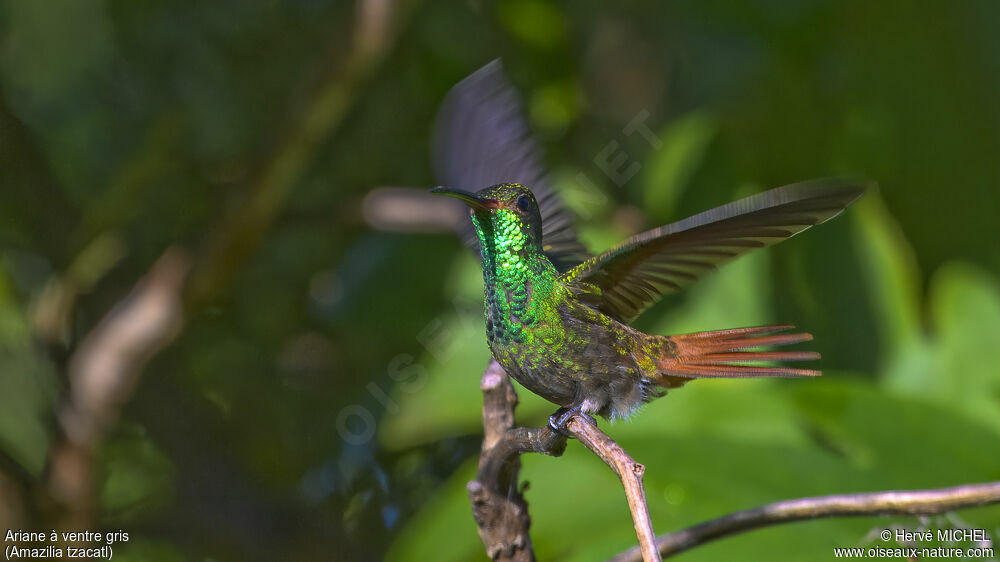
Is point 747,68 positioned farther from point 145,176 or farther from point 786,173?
point 145,176

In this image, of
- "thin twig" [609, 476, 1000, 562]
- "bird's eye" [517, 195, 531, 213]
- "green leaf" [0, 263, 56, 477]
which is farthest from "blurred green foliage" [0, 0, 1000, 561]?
"bird's eye" [517, 195, 531, 213]

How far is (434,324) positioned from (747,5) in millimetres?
1246

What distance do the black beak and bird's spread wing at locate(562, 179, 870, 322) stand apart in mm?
101

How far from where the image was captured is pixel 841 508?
2.80 ft

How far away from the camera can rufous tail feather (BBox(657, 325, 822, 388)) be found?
0.78 m

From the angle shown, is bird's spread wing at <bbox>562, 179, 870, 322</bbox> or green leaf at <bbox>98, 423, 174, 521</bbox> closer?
bird's spread wing at <bbox>562, 179, 870, 322</bbox>

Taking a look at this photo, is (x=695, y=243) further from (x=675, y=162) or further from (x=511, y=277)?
(x=675, y=162)

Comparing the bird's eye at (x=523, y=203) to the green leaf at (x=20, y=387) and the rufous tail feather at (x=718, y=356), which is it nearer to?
the rufous tail feather at (x=718, y=356)

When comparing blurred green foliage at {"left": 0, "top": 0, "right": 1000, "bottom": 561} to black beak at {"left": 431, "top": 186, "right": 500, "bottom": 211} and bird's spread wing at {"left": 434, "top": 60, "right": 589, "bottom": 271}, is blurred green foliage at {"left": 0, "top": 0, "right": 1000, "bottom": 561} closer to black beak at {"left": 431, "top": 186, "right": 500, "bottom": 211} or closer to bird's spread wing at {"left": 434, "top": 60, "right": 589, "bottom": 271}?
bird's spread wing at {"left": 434, "top": 60, "right": 589, "bottom": 271}

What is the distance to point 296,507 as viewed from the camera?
7.64 ft

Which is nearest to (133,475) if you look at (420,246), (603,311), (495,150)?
(420,246)

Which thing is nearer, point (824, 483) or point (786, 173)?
point (824, 483)

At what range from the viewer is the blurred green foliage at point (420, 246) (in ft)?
6.35

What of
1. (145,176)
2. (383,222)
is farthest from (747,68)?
(145,176)
